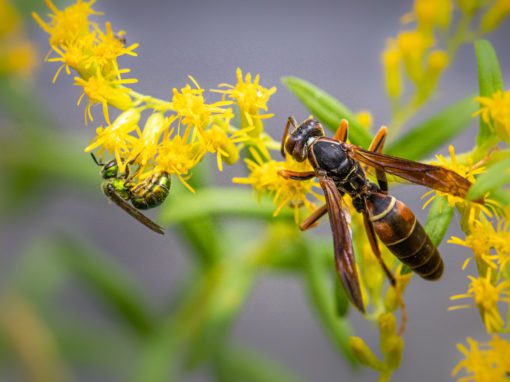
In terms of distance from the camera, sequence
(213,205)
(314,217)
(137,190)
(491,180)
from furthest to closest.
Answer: (213,205) → (314,217) → (137,190) → (491,180)

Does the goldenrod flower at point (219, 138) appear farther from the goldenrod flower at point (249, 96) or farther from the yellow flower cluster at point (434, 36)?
the yellow flower cluster at point (434, 36)

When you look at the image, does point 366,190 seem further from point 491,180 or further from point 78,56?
point 78,56

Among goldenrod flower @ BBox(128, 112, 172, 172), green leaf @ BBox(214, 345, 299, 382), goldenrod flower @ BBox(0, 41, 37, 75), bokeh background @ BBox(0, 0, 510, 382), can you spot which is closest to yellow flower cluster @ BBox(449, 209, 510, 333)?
goldenrod flower @ BBox(128, 112, 172, 172)

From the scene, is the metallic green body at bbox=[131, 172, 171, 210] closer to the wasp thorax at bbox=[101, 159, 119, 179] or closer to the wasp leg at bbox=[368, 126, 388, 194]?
the wasp thorax at bbox=[101, 159, 119, 179]

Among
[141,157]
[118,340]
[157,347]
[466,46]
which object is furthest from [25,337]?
[466,46]

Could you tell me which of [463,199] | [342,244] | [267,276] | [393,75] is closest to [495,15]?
[393,75]

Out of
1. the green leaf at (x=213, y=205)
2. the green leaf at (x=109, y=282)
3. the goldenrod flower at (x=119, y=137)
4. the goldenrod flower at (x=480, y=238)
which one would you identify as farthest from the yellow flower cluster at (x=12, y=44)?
the goldenrod flower at (x=480, y=238)
